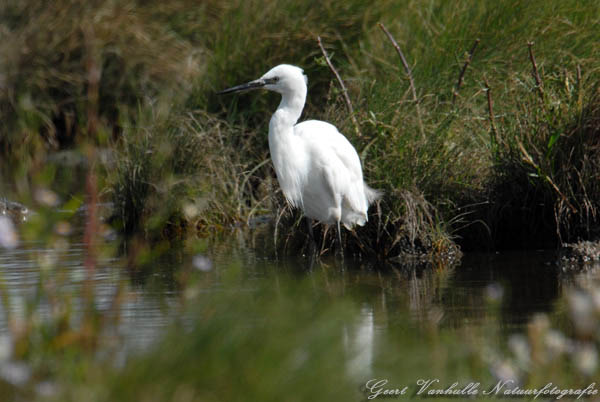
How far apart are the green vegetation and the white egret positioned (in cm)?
27

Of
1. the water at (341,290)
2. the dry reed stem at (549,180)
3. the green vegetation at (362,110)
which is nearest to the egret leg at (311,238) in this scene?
the water at (341,290)

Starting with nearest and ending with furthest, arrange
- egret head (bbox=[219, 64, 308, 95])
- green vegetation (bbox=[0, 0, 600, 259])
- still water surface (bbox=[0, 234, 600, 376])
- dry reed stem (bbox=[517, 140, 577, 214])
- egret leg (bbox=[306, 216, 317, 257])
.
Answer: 1. still water surface (bbox=[0, 234, 600, 376])
2. dry reed stem (bbox=[517, 140, 577, 214])
3. green vegetation (bbox=[0, 0, 600, 259])
4. egret head (bbox=[219, 64, 308, 95])
5. egret leg (bbox=[306, 216, 317, 257])

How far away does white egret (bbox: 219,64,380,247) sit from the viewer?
6879 mm

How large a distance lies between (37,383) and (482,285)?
141 inches

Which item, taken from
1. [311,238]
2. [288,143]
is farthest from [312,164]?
[311,238]

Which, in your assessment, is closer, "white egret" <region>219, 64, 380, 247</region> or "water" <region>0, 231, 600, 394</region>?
"water" <region>0, 231, 600, 394</region>

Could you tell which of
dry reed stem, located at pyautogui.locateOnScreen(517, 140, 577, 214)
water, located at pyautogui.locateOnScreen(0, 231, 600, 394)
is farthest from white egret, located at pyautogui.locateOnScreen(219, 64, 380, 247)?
dry reed stem, located at pyautogui.locateOnScreen(517, 140, 577, 214)

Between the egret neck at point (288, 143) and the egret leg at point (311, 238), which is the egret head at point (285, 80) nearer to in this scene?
the egret neck at point (288, 143)

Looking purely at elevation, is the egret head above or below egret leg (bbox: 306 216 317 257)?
above

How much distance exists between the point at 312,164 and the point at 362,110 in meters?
0.79

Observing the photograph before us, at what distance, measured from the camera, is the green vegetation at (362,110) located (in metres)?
6.86

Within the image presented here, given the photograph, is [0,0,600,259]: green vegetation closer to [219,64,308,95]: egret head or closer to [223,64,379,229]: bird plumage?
[223,64,379,229]: bird plumage

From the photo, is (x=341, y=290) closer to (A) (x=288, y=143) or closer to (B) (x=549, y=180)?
(A) (x=288, y=143)

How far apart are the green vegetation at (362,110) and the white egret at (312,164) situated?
27 centimetres
